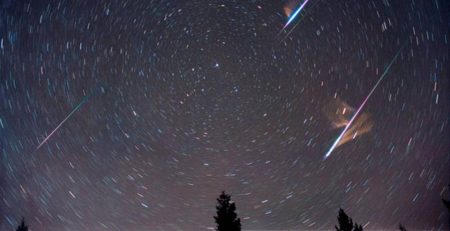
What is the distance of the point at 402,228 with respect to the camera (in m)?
29.9

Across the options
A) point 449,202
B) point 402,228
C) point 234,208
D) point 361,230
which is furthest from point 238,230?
point 402,228

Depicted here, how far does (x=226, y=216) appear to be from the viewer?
12.8 meters

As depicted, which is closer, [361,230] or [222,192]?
[222,192]

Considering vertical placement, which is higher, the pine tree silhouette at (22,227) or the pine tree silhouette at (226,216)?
the pine tree silhouette at (22,227)

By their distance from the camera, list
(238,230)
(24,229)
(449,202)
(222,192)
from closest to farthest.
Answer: (238,230) → (222,192) → (449,202) → (24,229)

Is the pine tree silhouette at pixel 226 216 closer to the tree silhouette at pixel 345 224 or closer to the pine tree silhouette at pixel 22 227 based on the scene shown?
the tree silhouette at pixel 345 224

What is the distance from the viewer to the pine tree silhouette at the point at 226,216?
12.6m

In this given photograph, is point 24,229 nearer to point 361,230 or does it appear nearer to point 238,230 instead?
Answer: point 238,230

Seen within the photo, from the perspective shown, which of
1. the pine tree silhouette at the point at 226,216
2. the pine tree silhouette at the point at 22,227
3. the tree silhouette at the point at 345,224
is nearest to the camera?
the pine tree silhouette at the point at 226,216

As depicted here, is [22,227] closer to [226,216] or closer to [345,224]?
[226,216]

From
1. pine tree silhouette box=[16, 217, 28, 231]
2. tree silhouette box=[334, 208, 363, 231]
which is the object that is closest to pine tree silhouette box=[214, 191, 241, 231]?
tree silhouette box=[334, 208, 363, 231]

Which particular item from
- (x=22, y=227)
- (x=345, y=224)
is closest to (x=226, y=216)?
(x=345, y=224)

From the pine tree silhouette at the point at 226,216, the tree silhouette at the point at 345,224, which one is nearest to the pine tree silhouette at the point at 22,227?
the pine tree silhouette at the point at 226,216

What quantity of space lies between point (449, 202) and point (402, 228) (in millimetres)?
16015
